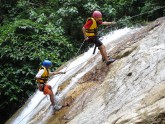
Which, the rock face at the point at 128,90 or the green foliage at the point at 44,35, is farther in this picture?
the green foliage at the point at 44,35

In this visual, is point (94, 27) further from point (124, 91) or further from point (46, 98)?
point (46, 98)

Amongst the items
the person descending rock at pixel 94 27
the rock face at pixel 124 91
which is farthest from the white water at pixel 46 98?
the person descending rock at pixel 94 27

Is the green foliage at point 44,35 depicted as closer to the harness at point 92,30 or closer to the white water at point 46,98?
the white water at point 46,98

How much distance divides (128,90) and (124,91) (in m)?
0.13

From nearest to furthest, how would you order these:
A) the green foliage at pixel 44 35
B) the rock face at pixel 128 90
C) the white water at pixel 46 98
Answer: the rock face at pixel 128 90, the white water at pixel 46 98, the green foliage at pixel 44 35

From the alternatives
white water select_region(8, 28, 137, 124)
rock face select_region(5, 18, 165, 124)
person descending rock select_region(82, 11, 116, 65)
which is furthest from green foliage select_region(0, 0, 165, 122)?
rock face select_region(5, 18, 165, 124)

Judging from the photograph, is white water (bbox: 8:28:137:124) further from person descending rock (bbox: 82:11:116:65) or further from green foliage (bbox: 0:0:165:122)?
green foliage (bbox: 0:0:165:122)

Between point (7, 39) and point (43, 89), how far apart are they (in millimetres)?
6749

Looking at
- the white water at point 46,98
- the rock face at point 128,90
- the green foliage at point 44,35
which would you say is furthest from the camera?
the green foliage at point 44,35

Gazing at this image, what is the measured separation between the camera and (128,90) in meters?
6.80

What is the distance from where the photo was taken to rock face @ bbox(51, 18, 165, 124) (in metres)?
5.36

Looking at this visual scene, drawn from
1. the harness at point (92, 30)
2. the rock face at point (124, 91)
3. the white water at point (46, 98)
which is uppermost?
the harness at point (92, 30)

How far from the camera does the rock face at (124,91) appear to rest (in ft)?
17.7

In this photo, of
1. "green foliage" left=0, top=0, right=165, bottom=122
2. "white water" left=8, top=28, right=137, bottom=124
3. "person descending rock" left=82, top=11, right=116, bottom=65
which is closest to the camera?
"person descending rock" left=82, top=11, right=116, bottom=65
